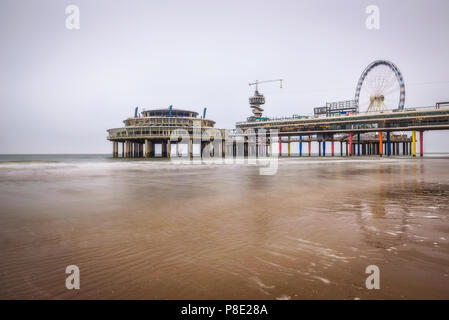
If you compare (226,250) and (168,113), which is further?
(168,113)

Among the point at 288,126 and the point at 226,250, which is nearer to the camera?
the point at 226,250

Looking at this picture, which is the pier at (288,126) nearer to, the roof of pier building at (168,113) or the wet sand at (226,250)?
the roof of pier building at (168,113)

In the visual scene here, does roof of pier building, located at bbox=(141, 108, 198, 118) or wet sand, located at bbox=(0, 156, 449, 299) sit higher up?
roof of pier building, located at bbox=(141, 108, 198, 118)

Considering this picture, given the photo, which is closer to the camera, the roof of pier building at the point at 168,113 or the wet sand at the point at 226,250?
the wet sand at the point at 226,250

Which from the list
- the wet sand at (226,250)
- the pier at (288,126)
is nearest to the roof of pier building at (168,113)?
the pier at (288,126)

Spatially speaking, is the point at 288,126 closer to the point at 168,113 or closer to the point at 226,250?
the point at 168,113

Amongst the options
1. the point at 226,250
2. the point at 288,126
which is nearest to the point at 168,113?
the point at 288,126

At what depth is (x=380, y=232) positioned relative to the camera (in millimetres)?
5574

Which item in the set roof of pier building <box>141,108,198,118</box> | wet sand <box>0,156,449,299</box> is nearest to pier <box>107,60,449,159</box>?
roof of pier building <box>141,108,198,118</box>

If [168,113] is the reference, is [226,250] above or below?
below

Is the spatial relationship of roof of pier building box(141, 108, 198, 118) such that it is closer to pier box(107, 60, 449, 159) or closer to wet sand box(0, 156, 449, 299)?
pier box(107, 60, 449, 159)

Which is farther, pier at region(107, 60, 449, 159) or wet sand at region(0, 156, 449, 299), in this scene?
pier at region(107, 60, 449, 159)

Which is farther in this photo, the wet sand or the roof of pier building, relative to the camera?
the roof of pier building
